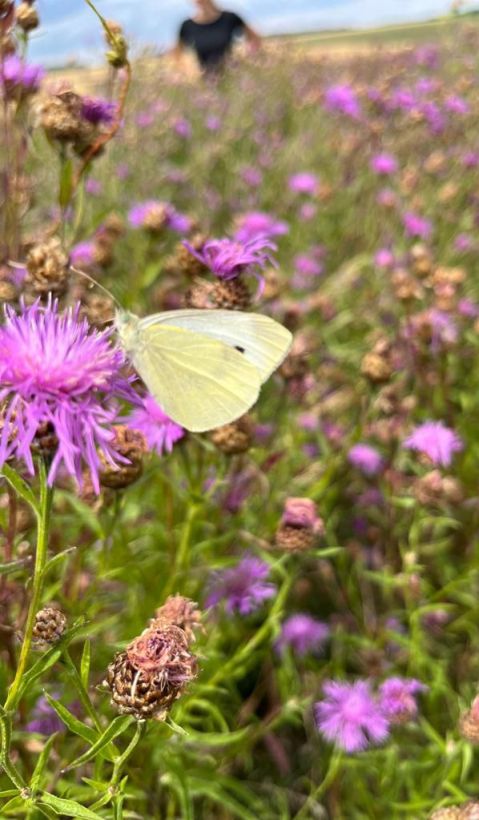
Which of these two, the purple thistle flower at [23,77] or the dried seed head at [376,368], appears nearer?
the purple thistle flower at [23,77]

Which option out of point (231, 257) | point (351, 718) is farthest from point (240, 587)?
point (231, 257)

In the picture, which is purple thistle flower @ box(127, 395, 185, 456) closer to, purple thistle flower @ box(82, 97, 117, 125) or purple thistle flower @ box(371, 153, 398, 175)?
purple thistle flower @ box(82, 97, 117, 125)

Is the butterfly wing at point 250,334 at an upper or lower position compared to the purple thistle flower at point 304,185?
upper

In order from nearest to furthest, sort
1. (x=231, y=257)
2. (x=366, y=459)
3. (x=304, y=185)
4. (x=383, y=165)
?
(x=231, y=257) < (x=366, y=459) < (x=383, y=165) < (x=304, y=185)

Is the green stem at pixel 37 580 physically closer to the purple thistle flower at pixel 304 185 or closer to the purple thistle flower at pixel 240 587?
the purple thistle flower at pixel 240 587

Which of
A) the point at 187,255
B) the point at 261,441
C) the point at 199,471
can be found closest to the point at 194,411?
the point at 199,471

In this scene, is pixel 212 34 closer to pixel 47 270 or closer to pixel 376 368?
pixel 376 368

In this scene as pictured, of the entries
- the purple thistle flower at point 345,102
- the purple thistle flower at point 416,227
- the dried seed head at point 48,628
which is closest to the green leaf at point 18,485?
the dried seed head at point 48,628
